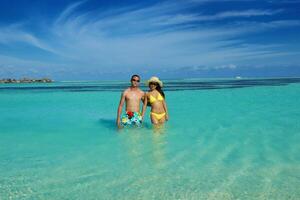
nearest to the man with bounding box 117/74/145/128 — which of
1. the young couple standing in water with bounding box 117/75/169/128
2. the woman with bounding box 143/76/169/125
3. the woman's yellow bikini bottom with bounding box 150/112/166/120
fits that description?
the young couple standing in water with bounding box 117/75/169/128

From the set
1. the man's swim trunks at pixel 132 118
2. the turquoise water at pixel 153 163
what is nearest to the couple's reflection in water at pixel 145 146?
the turquoise water at pixel 153 163

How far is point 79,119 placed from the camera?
1112 centimetres

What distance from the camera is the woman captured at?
751cm

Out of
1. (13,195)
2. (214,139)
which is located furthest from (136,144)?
(13,195)

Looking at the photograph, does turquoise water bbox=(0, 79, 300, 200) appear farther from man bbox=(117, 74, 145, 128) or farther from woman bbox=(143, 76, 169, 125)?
woman bbox=(143, 76, 169, 125)

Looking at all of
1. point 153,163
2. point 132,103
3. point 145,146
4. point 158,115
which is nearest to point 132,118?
point 132,103

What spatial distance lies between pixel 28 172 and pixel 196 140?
3483 millimetres

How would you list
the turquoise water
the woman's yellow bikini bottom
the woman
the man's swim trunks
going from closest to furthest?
1. the turquoise water
2. the woman
3. the man's swim trunks
4. the woman's yellow bikini bottom

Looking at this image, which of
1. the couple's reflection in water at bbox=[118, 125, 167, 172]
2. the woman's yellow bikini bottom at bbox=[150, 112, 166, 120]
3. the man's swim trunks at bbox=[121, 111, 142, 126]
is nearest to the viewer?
the couple's reflection in water at bbox=[118, 125, 167, 172]

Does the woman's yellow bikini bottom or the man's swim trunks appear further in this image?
the woman's yellow bikini bottom

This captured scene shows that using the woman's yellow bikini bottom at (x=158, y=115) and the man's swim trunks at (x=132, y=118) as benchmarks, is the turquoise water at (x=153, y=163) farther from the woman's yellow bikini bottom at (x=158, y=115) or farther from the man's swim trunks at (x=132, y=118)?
the woman's yellow bikini bottom at (x=158, y=115)

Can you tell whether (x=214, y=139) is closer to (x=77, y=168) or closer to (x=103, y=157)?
(x=103, y=157)

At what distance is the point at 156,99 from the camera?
25.2ft

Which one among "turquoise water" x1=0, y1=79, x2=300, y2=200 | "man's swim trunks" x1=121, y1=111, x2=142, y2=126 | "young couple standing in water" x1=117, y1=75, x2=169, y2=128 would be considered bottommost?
"turquoise water" x1=0, y1=79, x2=300, y2=200
